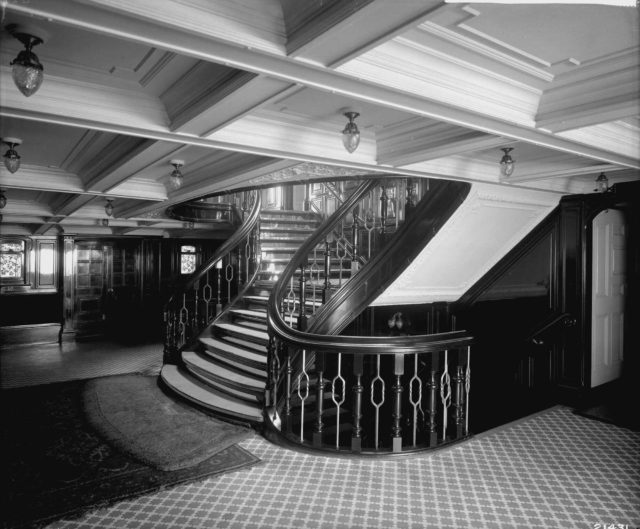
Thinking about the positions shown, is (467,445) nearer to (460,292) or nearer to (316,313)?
(316,313)

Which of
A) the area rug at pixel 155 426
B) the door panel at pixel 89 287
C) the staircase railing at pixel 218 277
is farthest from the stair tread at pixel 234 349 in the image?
the door panel at pixel 89 287

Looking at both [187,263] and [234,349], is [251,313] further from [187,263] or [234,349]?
[187,263]

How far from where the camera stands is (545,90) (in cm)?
262

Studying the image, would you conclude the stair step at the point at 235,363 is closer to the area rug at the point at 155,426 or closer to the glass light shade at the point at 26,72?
the area rug at the point at 155,426

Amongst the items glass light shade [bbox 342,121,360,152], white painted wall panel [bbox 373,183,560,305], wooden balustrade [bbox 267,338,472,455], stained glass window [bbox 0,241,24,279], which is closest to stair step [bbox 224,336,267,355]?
wooden balustrade [bbox 267,338,472,455]

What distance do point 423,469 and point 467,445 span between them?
0.64 metres

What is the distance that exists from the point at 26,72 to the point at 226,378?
3931 millimetres

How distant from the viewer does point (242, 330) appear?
6137 mm

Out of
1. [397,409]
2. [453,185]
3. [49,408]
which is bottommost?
[49,408]

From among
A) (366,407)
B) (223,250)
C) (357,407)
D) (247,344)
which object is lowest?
(366,407)

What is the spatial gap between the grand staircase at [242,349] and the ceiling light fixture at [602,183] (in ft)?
10.00

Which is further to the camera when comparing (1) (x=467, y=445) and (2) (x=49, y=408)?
(2) (x=49, y=408)

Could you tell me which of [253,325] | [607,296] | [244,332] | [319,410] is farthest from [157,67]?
[607,296]

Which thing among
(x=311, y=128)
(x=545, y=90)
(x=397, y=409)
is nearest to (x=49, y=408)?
(x=397, y=409)
